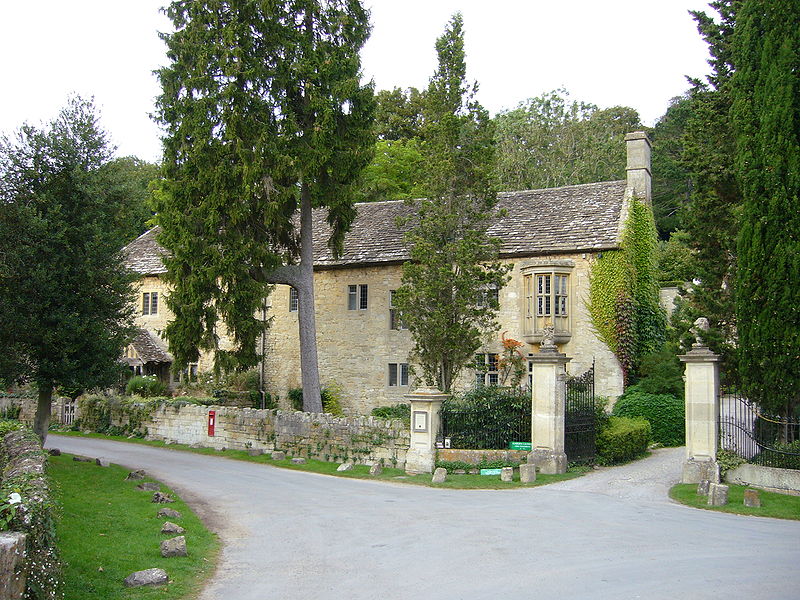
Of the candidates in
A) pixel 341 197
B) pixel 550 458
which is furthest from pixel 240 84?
pixel 550 458

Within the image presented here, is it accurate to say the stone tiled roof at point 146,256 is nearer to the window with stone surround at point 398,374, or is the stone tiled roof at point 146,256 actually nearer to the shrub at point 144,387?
the shrub at point 144,387

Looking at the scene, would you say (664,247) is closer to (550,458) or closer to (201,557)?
(550,458)

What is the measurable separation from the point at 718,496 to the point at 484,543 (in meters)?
5.85

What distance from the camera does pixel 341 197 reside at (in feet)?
84.8

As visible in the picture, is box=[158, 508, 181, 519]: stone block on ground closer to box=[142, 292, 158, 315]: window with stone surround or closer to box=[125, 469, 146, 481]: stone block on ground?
box=[125, 469, 146, 481]: stone block on ground

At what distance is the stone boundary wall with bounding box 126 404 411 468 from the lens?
2059 cm

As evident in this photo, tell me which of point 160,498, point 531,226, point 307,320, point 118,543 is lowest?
point 160,498

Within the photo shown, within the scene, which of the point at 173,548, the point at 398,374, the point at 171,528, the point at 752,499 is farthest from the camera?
the point at 398,374

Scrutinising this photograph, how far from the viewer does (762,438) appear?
16.4m

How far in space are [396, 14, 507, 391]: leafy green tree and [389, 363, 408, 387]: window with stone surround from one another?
621 cm

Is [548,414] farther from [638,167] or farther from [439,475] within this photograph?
[638,167]

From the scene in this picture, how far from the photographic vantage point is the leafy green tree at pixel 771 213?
1576 centimetres

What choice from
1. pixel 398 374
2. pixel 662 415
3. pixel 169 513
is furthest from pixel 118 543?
→ pixel 398 374

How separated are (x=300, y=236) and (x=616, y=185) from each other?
12.7 meters
